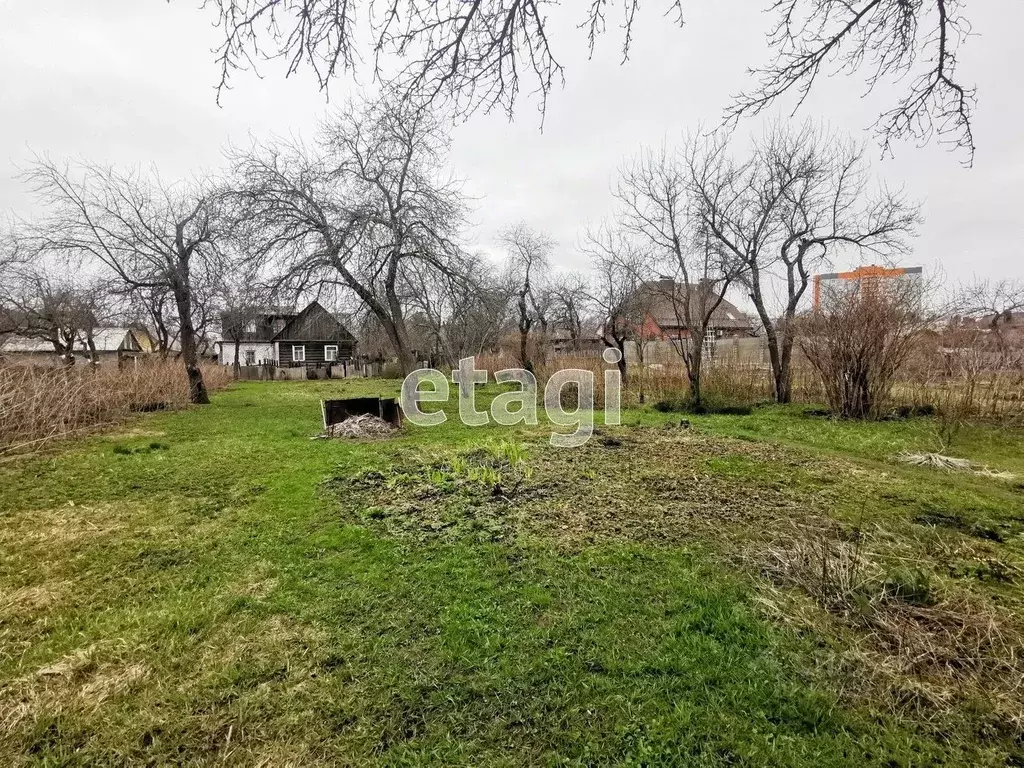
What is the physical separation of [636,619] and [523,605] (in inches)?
23.2

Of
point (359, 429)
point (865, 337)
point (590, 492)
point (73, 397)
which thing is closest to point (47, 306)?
point (73, 397)

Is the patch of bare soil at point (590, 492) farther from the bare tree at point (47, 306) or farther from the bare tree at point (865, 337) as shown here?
the bare tree at point (47, 306)

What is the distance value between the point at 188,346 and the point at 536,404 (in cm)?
964

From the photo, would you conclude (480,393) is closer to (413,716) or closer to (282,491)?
(282,491)

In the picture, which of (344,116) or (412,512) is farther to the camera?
(344,116)

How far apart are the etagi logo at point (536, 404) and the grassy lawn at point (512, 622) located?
354cm

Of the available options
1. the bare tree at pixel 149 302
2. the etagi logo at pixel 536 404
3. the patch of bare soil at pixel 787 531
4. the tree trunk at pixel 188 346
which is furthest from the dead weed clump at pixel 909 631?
the bare tree at pixel 149 302

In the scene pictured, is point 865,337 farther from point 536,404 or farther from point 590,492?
point 590,492

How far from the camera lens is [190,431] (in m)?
8.12

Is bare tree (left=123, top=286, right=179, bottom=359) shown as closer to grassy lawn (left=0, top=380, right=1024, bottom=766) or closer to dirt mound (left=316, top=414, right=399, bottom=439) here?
dirt mound (left=316, top=414, right=399, bottom=439)

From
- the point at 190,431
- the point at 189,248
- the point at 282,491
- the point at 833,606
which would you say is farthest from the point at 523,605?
the point at 189,248

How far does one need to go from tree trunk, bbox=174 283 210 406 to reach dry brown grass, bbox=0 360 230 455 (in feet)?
0.82

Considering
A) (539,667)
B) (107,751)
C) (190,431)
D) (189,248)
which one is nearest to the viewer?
(107,751)

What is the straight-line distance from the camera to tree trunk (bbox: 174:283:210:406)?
11570 mm
